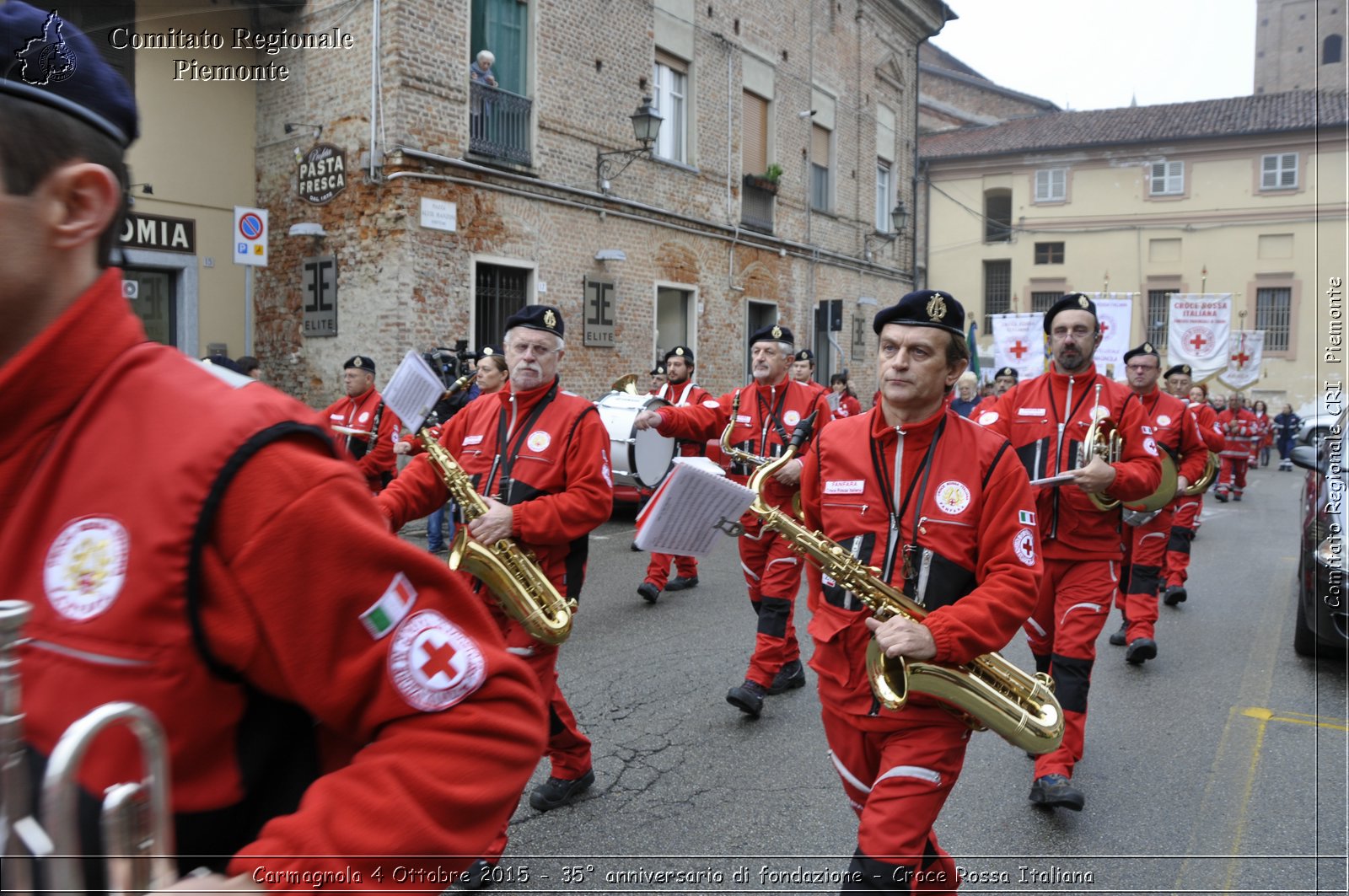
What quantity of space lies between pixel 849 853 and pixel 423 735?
3.35m

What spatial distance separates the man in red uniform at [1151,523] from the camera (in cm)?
720

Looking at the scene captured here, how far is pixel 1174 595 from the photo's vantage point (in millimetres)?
9258

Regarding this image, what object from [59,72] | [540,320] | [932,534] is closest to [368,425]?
[540,320]

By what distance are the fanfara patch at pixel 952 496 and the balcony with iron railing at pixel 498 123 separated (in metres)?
13.4

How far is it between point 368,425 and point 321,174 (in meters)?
7.26

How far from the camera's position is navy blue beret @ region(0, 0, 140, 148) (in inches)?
42.8

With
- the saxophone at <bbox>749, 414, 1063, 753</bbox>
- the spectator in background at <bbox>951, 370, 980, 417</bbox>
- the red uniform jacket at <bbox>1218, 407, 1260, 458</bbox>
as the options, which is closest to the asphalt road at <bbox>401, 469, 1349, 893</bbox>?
the saxophone at <bbox>749, 414, 1063, 753</bbox>

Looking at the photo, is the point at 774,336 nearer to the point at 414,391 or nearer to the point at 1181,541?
the point at 414,391

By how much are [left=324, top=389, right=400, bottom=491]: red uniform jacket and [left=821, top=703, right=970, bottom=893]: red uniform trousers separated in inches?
250

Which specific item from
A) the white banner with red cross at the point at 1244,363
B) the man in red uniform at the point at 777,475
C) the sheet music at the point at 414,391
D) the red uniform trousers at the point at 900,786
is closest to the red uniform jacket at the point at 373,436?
the man in red uniform at the point at 777,475

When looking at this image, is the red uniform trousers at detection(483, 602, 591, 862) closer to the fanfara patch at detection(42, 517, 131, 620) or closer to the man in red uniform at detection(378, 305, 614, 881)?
the man in red uniform at detection(378, 305, 614, 881)

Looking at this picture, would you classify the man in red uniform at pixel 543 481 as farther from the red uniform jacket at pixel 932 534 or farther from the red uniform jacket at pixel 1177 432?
the red uniform jacket at pixel 1177 432

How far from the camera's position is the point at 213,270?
49.1 feet

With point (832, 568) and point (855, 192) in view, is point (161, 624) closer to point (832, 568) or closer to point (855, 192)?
point (832, 568)
